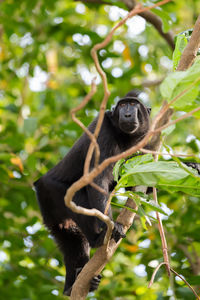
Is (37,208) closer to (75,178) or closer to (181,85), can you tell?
(75,178)

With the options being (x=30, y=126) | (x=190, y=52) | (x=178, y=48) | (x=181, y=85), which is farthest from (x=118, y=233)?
(x=30, y=126)

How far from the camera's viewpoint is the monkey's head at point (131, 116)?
21.3 feet

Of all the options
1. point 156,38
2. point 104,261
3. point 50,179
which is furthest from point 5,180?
point 156,38

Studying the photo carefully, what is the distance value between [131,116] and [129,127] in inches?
6.5

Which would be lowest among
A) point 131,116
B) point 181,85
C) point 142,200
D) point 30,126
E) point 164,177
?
point 30,126

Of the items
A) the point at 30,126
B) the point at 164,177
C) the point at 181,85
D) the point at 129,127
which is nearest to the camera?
the point at 181,85

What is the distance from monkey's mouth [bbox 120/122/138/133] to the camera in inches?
255

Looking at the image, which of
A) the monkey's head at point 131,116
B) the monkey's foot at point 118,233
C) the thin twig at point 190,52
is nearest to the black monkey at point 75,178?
the monkey's head at point 131,116

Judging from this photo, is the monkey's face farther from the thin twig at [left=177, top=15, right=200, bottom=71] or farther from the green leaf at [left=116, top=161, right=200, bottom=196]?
the green leaf at [left=116, top=161, right=200, bottom=196]

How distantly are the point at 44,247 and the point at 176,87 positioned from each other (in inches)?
224

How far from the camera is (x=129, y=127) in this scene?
6492 millimetres

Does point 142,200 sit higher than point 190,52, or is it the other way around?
point 190,52

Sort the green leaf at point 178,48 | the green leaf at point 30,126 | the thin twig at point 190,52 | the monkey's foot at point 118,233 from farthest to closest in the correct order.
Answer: the green leaf at point 30,126 → the monkey's foot at point 118,233 → the thin twig at point 190,52 → the green leaf at point 178,48

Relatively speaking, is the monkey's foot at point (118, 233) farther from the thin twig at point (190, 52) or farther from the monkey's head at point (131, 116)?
the monkey's head at point (131, 116)
